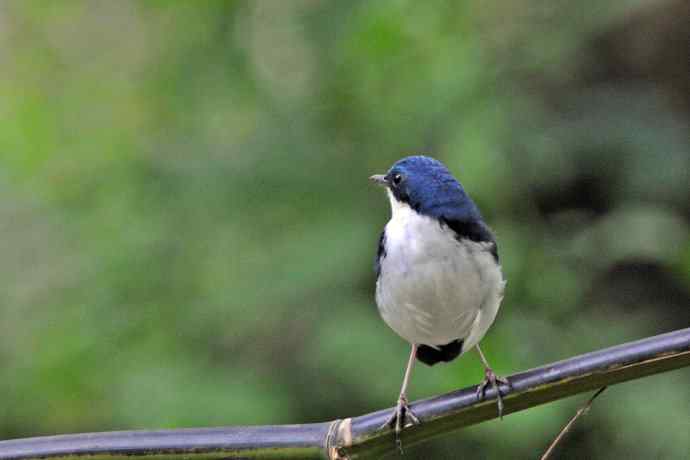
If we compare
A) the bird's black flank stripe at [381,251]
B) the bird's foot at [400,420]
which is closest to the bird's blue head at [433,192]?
the bird's black flank stripe at [381,251]

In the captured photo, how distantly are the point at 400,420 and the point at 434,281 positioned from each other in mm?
806

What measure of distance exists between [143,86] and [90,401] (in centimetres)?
191

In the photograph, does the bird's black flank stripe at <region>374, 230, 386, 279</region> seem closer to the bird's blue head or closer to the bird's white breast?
the bird's white breast

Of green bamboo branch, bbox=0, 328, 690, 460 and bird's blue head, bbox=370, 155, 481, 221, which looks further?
bird's blue head, bbox=370, 155, 481, 221

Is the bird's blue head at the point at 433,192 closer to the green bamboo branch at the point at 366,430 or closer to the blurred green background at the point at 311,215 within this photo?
the green bamboo branch at the point at 366,430

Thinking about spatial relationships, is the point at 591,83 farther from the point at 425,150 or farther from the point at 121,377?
the point at 121,377

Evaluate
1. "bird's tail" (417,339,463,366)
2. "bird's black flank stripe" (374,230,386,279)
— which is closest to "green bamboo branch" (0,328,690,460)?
"bird's black flank stripe" (374,230,386,279)

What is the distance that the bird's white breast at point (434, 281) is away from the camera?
10.9ft

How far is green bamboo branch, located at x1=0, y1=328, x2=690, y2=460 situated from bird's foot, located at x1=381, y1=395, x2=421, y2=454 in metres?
0.02

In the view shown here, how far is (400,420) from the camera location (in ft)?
8.55

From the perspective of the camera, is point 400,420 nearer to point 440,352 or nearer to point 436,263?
point 436,263

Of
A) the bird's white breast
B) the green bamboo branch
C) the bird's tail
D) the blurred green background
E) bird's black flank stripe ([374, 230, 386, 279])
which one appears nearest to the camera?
the green bamboo branch

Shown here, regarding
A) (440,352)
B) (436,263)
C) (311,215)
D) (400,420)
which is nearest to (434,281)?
(436,263)

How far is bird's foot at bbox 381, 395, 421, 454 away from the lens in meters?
2.42
